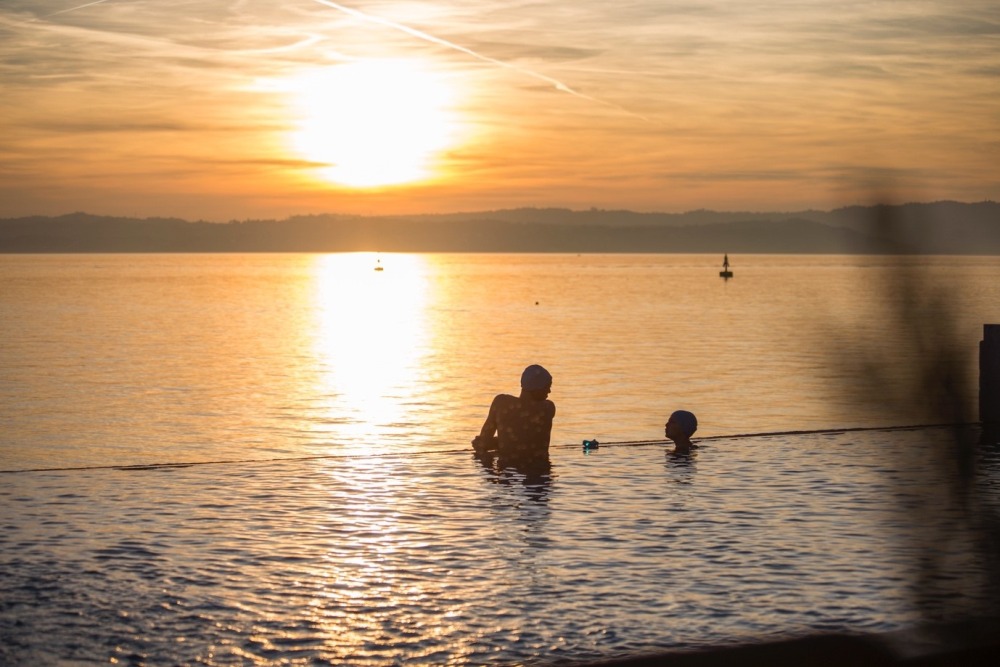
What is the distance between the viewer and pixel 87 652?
638 cm

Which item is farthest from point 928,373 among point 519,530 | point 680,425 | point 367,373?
point 367,373

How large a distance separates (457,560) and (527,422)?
4.88 m

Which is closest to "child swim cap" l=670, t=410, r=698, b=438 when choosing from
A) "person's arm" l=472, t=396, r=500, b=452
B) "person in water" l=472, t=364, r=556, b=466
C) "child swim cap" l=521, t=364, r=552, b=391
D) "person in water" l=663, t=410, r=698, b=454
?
"person in water" l=663, t=410, r=698, b=454

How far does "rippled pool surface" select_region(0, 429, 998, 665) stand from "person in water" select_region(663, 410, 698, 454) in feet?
3.35

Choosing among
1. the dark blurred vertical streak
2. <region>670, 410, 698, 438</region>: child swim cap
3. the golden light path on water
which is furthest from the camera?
the golden light path on water

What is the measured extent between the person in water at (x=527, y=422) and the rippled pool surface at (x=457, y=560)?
1.28ft


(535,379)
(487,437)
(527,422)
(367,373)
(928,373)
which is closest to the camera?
(928,373)

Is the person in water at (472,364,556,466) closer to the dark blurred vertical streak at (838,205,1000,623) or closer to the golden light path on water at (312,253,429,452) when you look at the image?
the golden light path on water at (312,253,429,452)

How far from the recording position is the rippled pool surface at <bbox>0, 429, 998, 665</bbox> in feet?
21.7

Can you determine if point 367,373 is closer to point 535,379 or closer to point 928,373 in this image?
point 535,379

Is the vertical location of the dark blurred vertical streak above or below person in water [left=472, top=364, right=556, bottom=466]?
above

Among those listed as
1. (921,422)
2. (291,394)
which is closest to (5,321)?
(291,394)

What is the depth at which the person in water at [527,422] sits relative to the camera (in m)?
13.5

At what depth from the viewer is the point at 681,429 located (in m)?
14.5
